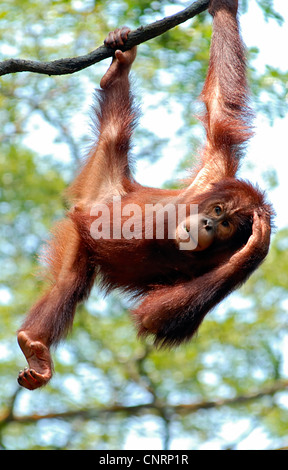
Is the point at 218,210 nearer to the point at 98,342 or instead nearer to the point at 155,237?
the point at 155,237

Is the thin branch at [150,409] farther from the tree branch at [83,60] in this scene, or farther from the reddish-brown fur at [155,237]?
the tree branch at [83,60]

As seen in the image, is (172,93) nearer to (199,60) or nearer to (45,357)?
(199,60)

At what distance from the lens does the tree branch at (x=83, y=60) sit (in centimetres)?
457

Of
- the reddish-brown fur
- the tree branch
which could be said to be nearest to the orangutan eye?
the reddish-brown fur

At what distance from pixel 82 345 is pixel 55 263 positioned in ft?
18.5

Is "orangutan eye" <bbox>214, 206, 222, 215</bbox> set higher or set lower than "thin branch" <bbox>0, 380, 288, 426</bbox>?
lower

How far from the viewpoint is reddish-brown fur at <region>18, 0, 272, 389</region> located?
494 cm

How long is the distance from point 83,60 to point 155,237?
4.90 feet

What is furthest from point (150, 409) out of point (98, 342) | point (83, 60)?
point (83, 60)

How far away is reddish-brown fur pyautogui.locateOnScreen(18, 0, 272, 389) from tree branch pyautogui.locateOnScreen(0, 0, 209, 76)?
16.5 inches

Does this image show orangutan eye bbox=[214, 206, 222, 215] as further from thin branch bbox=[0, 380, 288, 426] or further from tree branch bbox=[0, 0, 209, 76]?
thin branch bbox=[0, 380, 288, 426]

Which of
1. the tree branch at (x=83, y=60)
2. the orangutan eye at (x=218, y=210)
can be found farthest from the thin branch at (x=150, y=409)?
the tree branch at (x=83, y=60)

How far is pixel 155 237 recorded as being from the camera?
520 cm

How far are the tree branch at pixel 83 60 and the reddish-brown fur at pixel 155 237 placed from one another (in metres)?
0.42
